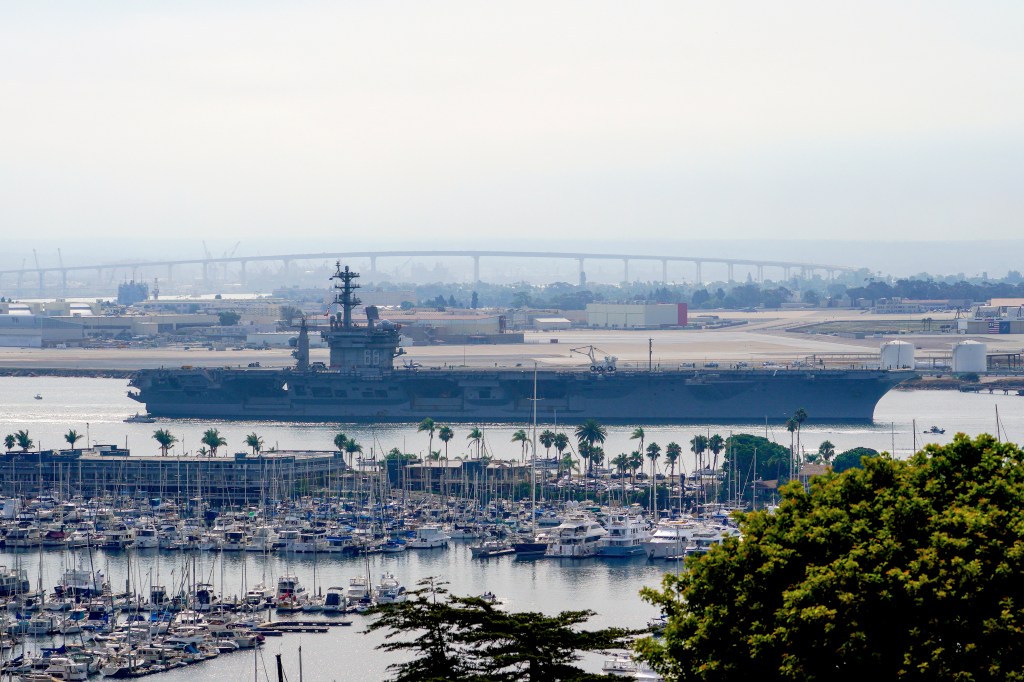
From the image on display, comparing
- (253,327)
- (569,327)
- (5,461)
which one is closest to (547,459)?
(5,461)

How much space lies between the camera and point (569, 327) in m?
123

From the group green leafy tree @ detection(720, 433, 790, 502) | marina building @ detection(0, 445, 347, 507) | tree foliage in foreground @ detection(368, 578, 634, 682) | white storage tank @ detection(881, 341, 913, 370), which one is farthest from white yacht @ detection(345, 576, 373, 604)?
white storage tank @ detection(881, 341, 913, 370)

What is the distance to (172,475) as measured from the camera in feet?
133

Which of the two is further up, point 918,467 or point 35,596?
point 918,467

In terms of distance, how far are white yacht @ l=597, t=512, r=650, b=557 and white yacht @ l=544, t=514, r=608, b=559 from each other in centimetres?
15

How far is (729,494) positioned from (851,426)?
62.3ft

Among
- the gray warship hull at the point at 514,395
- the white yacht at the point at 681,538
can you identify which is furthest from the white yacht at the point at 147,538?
the gray warship hull at the point at 514,395

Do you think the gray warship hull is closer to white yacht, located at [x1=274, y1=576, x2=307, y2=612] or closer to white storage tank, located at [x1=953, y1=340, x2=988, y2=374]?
white storage tank, located at [x1=953, y1=340, x2=988, y2=374]

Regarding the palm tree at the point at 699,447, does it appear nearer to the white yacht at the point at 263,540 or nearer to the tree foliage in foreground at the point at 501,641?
the white yacht at the point at 263,540

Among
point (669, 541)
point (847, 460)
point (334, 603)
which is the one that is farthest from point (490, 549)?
point (847, 460)

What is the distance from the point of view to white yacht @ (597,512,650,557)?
33.8m

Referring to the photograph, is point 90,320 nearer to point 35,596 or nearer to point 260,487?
point 260,487

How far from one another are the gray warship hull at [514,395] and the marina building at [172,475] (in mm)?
18045

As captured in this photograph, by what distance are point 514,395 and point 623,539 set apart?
26444mm
